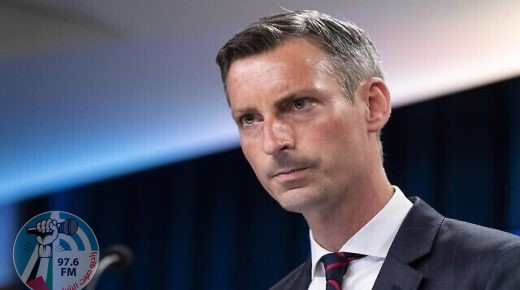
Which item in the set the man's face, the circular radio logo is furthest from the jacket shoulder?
the circular radio logo

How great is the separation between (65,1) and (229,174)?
1.05 metres

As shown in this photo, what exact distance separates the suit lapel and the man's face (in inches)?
2.9

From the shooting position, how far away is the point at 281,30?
92 cm

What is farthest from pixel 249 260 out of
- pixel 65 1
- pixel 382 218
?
pixel 382 218

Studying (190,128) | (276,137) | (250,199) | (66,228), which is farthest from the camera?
(250,199)

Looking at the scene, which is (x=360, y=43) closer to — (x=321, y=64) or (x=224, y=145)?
(x=321, y=64)

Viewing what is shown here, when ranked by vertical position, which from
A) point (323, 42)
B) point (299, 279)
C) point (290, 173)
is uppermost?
point (323, 42)

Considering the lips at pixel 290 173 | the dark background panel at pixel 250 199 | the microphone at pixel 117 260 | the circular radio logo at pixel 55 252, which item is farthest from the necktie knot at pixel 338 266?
the dark background panel at pixel 250 199

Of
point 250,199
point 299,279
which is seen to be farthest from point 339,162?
point 250,199

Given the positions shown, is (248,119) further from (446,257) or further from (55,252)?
(55,252)

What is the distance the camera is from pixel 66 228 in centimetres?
171

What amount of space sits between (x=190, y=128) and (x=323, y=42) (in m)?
1.50

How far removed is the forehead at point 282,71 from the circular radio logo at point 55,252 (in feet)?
2.66

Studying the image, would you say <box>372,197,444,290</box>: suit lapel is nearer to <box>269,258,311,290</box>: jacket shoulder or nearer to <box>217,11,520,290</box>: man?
<box>217,11,520,290</box>: man
